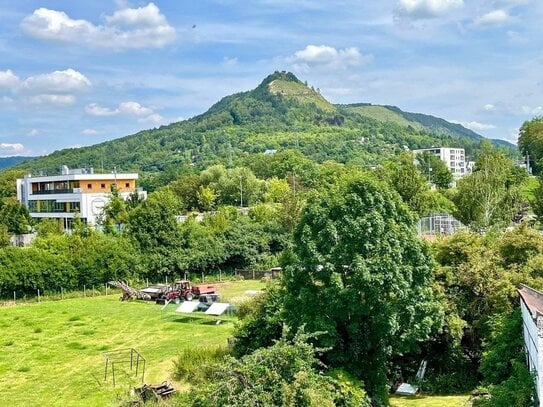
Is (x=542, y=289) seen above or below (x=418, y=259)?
below

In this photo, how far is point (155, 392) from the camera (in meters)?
16.9

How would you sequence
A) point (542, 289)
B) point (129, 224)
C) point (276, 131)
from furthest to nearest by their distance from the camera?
point (276, 131) → point (129, 224) → point (542, 289)

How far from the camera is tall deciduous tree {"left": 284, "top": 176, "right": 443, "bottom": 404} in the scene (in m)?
15.6

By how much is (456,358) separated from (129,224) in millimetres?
28076

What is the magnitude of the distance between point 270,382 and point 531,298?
7747mm

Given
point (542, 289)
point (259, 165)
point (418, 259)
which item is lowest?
point (542, 289)

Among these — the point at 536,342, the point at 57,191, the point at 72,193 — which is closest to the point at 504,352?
the point at 536,342

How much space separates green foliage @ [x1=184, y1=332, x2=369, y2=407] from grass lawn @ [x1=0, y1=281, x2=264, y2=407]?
522 centimetres

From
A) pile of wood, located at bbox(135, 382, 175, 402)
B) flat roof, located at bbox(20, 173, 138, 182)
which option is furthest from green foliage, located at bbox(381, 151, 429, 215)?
pile of wood, located at bbox(135, 382, 175, 402)

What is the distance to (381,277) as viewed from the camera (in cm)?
1541

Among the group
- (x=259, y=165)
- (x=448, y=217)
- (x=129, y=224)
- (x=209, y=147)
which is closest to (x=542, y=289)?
(x=448, y=217)

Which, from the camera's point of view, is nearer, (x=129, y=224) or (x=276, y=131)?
(x=129, y=224)

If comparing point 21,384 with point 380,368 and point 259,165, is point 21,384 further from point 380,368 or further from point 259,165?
point 259,165

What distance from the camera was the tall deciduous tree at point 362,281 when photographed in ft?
51.2
